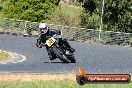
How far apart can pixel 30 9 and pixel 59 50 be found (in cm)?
3550

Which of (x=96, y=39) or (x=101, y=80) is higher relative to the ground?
(x=101, y=80)

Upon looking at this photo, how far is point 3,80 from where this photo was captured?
38.4 feet

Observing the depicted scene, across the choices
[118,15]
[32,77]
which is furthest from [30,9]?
[32,77]

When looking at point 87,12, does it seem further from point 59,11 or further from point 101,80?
point 101,80

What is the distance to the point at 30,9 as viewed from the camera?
5322 cm

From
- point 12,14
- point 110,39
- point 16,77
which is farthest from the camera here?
point 12,14

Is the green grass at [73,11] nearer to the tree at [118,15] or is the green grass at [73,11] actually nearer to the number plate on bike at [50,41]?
the tree at [118,15]

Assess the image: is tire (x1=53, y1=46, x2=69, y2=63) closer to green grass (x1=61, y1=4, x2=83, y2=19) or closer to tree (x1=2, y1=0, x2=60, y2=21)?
tree (x1=2, y1=0, x2=60, y2=21)

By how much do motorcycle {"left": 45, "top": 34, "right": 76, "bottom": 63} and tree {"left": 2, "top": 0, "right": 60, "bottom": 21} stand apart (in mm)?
34286

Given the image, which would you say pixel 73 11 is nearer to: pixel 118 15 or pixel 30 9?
pixel 30 9

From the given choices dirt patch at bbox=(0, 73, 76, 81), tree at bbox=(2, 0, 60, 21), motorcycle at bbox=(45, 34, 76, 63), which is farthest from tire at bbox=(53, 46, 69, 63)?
tree at bbox=(2, 0, 60, 21)

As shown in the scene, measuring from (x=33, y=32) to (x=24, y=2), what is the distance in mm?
8698

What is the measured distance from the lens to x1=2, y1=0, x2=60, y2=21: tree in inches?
2080

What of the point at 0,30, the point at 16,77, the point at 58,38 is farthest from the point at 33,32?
the point at 16,77
